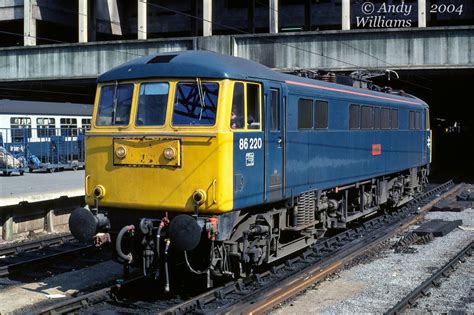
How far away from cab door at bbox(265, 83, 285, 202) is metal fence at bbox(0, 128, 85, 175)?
14.9 metres

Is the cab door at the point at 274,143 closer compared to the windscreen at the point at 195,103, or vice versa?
the windscreen at the point at 195,103

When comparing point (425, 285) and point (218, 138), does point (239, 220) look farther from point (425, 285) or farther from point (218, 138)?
point (425, 285)

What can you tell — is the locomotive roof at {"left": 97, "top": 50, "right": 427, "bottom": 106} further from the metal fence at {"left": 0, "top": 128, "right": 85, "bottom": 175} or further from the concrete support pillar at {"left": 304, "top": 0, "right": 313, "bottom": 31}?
the concrete support pillar at {"left": 304, "top": 0, "right": 313, "bottom": 31}

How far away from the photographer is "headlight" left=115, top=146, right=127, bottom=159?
909 centimetres

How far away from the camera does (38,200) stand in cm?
1538

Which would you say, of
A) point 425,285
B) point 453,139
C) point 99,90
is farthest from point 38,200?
point 453,139

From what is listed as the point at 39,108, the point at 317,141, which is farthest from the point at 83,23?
the point at 317,141

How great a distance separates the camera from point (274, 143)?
9.92 metres

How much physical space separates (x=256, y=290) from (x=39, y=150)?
18.0 meters

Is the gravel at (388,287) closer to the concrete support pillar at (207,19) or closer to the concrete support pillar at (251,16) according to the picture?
the concrete support pillar at (207,19)

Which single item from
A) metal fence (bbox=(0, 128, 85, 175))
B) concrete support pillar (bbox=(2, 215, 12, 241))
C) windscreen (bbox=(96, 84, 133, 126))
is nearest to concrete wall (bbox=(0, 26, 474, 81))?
metal fence (bbox=(0, 128, 85, 175))

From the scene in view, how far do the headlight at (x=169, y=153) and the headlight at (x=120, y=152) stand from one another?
0.73m

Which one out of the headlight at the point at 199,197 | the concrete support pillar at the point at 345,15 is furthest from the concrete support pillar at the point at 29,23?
the headlight at the point at 199,197

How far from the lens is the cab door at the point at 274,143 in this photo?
9.68 metres
